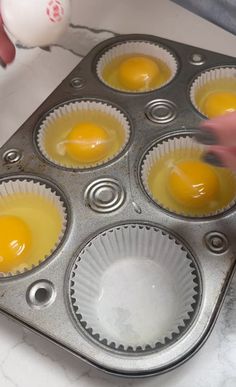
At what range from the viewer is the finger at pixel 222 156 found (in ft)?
2.68

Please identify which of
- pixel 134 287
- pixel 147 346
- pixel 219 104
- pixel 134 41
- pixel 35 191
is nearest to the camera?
pixel 147 346

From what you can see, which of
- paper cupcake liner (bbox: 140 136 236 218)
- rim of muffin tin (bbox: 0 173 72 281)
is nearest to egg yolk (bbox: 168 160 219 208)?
paper cupcake liner (bbox: 140 136 236 218)

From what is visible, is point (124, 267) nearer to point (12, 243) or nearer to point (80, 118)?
point (12, 243)

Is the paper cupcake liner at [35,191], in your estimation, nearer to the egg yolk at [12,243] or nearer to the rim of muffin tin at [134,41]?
the egg yolk at [12,243]

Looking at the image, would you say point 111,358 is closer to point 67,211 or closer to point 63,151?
point 67,211

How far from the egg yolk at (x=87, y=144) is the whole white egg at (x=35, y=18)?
24 cm

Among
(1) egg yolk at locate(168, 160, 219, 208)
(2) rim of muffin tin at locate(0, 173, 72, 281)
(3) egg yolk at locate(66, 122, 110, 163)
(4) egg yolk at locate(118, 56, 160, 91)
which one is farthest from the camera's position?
(4) egg yolk at locate(118, 56, 160, 91)

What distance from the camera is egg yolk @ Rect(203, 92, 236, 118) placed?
1.21 meters

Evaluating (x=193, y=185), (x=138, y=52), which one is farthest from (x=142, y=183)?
(x=138, y=52)

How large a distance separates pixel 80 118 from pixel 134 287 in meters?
0.51

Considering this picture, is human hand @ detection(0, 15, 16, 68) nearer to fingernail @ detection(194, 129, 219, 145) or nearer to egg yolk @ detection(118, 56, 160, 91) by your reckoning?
egg yolk @ detection(118, 56, 160, 91)

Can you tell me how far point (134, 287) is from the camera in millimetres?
941

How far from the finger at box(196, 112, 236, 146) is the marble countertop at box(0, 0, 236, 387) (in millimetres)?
274

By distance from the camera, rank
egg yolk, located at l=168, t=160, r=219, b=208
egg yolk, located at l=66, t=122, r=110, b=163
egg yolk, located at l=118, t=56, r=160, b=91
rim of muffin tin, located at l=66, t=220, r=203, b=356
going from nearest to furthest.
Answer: rim of muffin tin, located at l=66, t=220, r=203, b=356 < egg yolk, located at l=168, t=160, r=219, b=208 < egg yolk, located at l=66, t=122, r=110, b=163 < egg yolk, located at l=118, t=56, r=160, b=91
